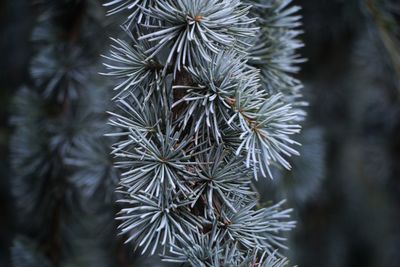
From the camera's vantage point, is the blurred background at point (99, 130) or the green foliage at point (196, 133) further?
the blurred background at point (99, 130)

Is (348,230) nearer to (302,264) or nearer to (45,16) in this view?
(302,264)

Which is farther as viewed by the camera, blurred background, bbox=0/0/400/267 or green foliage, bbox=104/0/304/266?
blurred background, bbox=0/0/400/267

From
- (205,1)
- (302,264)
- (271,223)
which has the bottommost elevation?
(302,264)

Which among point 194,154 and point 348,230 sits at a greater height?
point 194,154

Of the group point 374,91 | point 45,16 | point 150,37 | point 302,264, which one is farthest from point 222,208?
point 302,264

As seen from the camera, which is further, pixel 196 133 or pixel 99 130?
pixel 99 130

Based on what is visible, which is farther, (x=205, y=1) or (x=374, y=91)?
(x=374, y=91)

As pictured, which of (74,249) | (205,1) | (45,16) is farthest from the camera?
(74,249)

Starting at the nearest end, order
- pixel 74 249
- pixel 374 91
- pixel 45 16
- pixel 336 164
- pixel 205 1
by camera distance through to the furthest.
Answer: pixel 205 1, pixel 45 16, pixel 74 249, pixel 374 91, pixel 336 164
